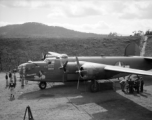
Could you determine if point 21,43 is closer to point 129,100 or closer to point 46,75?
point 46,75

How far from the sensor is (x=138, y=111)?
10.0 metres

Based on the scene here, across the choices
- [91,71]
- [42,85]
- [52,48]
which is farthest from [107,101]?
[52,48]

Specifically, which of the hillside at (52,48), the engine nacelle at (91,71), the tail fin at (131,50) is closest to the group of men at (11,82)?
Answer: the engine nacelle at (91,71)

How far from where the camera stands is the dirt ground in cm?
937

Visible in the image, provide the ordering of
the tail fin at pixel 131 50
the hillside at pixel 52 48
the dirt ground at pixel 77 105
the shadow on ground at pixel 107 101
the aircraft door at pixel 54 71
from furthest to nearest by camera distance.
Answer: the hillside at pixel 52 48 < the tail fin at pixel 131 50 < the aircraft door at pixel 54 71 < the dirt ground at pixel 77 105 < the shadow on ground at pixel 107 101

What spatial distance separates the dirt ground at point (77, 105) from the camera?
30.7 ft

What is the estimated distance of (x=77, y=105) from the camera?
36.5 feet

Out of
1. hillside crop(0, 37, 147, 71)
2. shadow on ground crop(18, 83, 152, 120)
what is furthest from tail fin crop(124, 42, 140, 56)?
hillside crop(0, 37, 147, 71)

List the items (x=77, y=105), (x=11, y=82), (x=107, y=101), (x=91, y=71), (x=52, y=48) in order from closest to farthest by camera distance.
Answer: (x=77, y=105), (x=107, y=101), (x=11, y=82), (x=91, y=71), (x=52, y=48)

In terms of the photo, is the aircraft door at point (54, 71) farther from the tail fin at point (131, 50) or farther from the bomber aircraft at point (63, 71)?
the tail fin at point (131, 50)

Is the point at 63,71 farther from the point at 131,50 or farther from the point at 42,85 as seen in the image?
the point at 131,50

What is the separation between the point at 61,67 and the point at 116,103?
628 centimetres

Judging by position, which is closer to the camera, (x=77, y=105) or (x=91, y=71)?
(x=77, y=105)

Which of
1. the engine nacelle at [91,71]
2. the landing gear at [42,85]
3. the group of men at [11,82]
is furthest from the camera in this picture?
the landing gear at [42,85]
